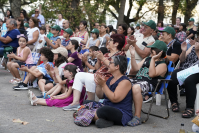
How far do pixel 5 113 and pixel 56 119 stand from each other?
3.07 ft

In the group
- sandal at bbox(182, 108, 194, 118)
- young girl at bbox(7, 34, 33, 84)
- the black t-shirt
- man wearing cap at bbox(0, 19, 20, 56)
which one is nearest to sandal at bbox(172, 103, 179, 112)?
sandal at bbox(182, 108, 194, 118)

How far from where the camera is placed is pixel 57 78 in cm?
550

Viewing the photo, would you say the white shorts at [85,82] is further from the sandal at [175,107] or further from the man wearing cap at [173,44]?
the man wearing cap at [173,44]

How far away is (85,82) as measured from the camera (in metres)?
4.71

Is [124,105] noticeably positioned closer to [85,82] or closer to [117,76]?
[117,76]

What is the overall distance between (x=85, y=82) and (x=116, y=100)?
1.11 metres

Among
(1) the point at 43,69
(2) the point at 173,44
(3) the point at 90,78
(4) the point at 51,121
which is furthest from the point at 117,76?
(1) the point at 43,69

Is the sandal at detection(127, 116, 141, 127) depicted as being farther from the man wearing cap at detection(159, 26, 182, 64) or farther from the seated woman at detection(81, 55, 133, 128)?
the man wearing cap at detection(159, 26, 182, 64)

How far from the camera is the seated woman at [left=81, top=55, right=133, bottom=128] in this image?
A: 3.70 m

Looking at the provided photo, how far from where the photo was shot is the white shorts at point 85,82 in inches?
184

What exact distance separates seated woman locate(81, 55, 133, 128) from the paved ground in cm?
12

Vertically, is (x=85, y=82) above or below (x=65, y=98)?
above

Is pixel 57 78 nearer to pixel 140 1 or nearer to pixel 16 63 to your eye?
pixel 16 63

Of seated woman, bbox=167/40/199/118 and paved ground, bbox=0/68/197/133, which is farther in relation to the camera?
seated woman, bbox=167/40/199/118
